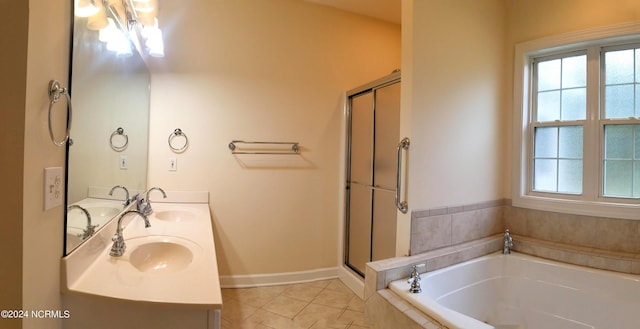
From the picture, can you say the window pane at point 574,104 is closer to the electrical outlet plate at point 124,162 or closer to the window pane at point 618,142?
the window pane at point 618,142

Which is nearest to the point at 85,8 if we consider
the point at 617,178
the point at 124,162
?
the point at 124,162

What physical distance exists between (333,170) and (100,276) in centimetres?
216

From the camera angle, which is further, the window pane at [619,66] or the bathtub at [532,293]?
the window pane at [619,66]

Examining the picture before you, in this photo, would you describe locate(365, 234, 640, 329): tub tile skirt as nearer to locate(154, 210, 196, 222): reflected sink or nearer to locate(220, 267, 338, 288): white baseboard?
locate(220, 267, 338, 288): white baseboard

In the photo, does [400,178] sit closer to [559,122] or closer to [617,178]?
[559,122]

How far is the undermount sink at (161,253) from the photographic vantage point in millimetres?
1340

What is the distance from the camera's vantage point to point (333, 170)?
2.94 m

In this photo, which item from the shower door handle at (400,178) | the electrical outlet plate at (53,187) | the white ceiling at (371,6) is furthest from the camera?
the white ceiling at (371,6)

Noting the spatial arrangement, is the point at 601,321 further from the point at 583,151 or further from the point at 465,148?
the point at 465,148

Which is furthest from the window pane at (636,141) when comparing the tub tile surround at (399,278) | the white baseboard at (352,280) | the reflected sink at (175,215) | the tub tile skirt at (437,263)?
the reflected sink at (175,215)

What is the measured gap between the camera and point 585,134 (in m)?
2.03

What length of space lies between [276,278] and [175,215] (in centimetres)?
117

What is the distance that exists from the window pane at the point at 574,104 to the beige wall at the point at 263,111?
5.24 ft

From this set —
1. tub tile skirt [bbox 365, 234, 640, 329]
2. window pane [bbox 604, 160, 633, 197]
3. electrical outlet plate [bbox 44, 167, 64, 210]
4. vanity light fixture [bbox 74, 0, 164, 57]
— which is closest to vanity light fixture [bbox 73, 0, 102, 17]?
vanity light fixture [bbox 74, 0, 164, 57]
